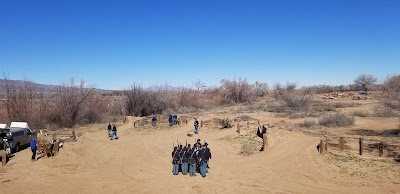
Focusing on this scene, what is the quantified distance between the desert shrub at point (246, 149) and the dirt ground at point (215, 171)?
0.39 metres

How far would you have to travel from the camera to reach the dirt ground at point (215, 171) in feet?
50.5

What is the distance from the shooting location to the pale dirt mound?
1536 centimetres

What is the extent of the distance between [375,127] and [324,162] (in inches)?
654

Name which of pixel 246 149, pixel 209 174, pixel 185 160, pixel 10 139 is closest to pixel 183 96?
pixel 246 149

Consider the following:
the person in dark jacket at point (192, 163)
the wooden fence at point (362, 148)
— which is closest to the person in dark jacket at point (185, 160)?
the person in dark jacket at point (192, 163)

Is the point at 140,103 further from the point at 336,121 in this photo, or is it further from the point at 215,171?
the point at 215,171

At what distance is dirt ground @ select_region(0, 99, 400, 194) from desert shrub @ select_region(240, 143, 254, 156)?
15.3 inches

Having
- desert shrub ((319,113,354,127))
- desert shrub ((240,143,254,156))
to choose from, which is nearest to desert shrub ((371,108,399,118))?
desert shrub ((319,113,354,127))

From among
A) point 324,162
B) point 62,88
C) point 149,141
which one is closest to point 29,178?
point 149,141

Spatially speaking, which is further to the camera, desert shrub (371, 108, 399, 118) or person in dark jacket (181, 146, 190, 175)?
desert shrub (371, 108, 399, 118)

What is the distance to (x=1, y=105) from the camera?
3800 cm

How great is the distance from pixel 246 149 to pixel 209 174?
5912 mm

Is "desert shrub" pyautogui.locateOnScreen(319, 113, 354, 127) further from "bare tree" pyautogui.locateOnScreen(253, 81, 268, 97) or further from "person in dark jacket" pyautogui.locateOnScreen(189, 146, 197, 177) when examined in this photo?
"bare tree" pyautogui.locateOnScreen(253, 81, 268, 97)

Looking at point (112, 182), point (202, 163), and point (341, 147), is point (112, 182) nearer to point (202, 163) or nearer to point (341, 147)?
point (202, 163)
